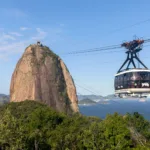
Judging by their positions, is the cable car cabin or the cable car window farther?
the cable car window

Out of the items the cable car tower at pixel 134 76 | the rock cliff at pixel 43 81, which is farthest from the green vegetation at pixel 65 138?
the rock cliff at pixel 43 81

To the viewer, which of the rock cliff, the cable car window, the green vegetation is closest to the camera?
the green vegetation

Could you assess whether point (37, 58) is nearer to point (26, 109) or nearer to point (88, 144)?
point (26, 109)

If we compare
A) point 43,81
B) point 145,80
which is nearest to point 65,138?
point 145,80

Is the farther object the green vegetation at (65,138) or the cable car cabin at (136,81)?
the cable car cabin at (136,81)

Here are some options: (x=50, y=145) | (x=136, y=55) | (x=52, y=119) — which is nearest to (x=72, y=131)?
(x=50, y=145)

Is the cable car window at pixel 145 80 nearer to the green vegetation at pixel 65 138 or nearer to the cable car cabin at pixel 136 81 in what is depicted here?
the cable car cabin at pixel 136 81

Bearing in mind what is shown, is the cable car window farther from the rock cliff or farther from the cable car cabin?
the rock cliff

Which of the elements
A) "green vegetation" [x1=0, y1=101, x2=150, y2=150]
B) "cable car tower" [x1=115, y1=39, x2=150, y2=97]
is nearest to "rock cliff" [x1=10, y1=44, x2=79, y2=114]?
"green vegetation" [x1=0, y1=101, x2=150, y2=150]
